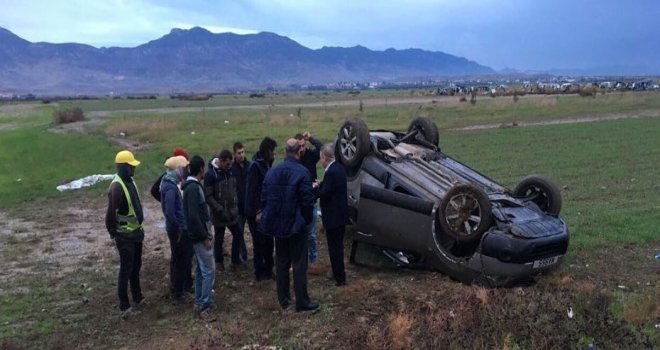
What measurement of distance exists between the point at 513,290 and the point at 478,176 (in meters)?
2.31

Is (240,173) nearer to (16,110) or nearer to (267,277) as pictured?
(267,277)

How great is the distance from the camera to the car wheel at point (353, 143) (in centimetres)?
877

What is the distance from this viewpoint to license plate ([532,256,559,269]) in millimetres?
6992

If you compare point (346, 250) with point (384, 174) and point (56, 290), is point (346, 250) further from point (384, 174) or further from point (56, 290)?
point (56, 290)

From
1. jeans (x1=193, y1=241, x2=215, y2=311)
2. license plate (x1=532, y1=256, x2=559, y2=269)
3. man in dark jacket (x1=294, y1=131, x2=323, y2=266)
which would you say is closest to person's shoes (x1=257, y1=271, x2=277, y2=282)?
man in dark jacket (x1=294, y1=131, x2=323, y2=266)

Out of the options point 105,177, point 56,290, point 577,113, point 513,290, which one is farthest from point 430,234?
point 577,113

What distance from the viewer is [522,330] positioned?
5445mm

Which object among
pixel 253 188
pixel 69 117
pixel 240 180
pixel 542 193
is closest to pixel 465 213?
pixel 542 193

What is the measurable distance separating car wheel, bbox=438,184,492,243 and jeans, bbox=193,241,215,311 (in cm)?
284

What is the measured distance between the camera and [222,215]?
26.2 ft

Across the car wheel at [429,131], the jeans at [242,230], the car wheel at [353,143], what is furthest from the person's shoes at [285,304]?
the car wheel at [429,131]

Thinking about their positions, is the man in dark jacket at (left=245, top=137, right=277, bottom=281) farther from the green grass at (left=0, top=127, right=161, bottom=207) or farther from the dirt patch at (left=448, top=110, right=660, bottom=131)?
the dirt patch at (left=448, top=110, right=660, bottom=131)

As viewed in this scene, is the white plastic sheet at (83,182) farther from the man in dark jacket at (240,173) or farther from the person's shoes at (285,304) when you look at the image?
the person's shoes at (285,304)

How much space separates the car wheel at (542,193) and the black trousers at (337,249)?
102 inches
